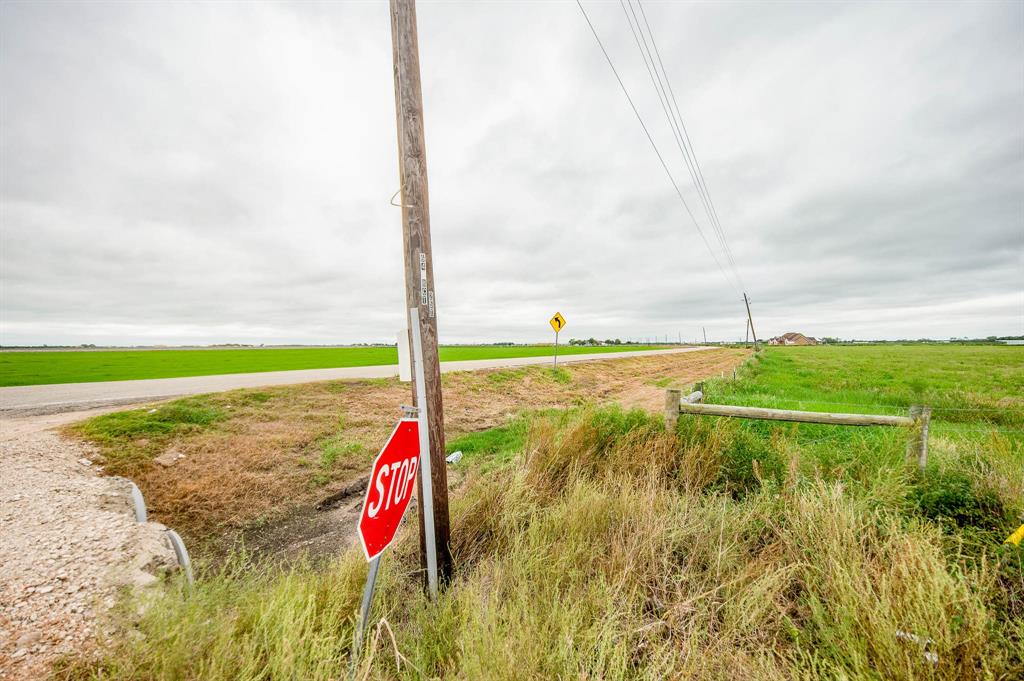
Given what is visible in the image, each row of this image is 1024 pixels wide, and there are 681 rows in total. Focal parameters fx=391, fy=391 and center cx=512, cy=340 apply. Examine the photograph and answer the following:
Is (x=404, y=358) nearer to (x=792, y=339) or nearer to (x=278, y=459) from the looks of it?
(x=278, y=459)

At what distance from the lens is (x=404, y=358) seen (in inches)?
135

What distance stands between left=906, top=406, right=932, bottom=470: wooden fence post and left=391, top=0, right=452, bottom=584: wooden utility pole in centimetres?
615

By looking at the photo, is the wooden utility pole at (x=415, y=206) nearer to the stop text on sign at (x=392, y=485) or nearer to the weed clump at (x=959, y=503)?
the stop text on sign at (x=392, y=485)

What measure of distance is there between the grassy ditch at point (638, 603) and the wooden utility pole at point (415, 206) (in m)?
1.02

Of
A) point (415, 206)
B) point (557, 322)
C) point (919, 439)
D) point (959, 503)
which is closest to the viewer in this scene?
point (415, 206)

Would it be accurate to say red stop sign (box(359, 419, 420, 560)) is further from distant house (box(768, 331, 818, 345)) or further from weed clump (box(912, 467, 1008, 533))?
distant house (box(768, 331, 818, 345))

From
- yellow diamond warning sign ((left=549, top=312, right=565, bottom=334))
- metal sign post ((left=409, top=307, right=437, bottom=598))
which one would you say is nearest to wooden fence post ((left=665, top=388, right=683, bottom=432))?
metal sign post ((left=409, top=307, right=437, bottom=598))

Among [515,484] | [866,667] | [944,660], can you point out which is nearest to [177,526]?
[515,484]

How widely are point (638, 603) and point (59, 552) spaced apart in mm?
5482

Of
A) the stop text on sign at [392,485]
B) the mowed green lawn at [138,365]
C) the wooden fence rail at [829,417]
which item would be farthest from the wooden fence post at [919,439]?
the mowed green lawn at [138,365]

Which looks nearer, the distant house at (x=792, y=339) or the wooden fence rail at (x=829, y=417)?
the wooden fence rail at (x=829, y=417)

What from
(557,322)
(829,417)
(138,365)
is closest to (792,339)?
(557,322)

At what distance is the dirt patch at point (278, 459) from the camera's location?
604cm

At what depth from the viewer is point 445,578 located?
155 inches
